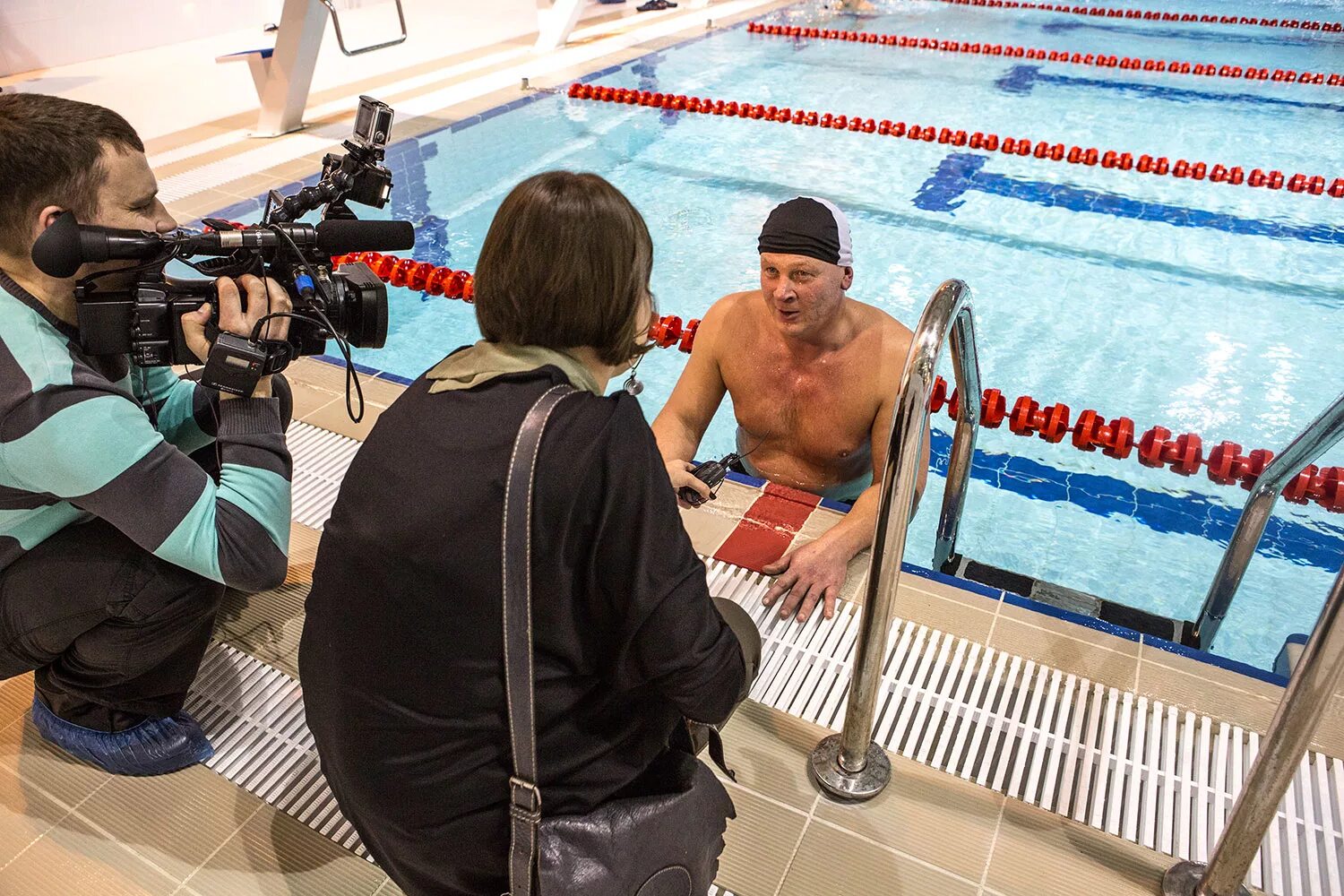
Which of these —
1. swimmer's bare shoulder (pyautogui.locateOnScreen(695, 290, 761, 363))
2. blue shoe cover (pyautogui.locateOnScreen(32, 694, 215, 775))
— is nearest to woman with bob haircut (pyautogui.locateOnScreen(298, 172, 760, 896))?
blue shoe cover (pyautogui.locateOnScreen(32, 694, 215, 775))

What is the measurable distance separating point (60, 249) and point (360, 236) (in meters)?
0.50

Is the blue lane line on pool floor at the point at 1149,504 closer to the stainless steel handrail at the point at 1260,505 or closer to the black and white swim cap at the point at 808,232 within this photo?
the stainless steel handrail at the point at 1260,505

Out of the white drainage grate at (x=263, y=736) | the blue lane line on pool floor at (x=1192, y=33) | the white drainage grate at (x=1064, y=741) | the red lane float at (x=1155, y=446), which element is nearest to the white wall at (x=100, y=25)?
the red lane float at (x=1155, y=446)

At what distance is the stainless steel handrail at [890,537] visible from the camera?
1.45 metres

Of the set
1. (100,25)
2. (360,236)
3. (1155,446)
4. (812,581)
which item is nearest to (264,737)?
(360,236)

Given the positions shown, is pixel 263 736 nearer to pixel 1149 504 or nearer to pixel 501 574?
pixel 501 574

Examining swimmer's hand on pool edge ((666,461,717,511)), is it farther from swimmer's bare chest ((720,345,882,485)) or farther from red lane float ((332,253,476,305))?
red lane float ((332,253,476,305))

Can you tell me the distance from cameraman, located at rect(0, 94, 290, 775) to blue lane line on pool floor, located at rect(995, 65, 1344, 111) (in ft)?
31.9

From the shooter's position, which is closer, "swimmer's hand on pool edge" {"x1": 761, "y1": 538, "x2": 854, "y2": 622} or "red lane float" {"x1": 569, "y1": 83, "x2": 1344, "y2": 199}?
"swimmer's hand on pool edge" {"x1": 761, "y1": 538, "x2": 854, "y2": 622}

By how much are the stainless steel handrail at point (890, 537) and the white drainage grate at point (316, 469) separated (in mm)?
1658

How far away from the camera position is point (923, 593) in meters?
2.51

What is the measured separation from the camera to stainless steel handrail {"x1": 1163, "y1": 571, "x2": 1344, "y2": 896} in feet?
4.09

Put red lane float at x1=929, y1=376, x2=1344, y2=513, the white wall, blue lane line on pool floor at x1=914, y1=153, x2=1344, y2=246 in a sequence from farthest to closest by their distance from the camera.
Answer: the white wall < blue lane line on pool floor at x1=914, y1=153, x2=1344, y2=246 < red lane float at x1=929, y1=376, x2=1344, y2=513

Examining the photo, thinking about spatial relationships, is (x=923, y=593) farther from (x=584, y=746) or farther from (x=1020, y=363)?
(x=1020, y=363)
